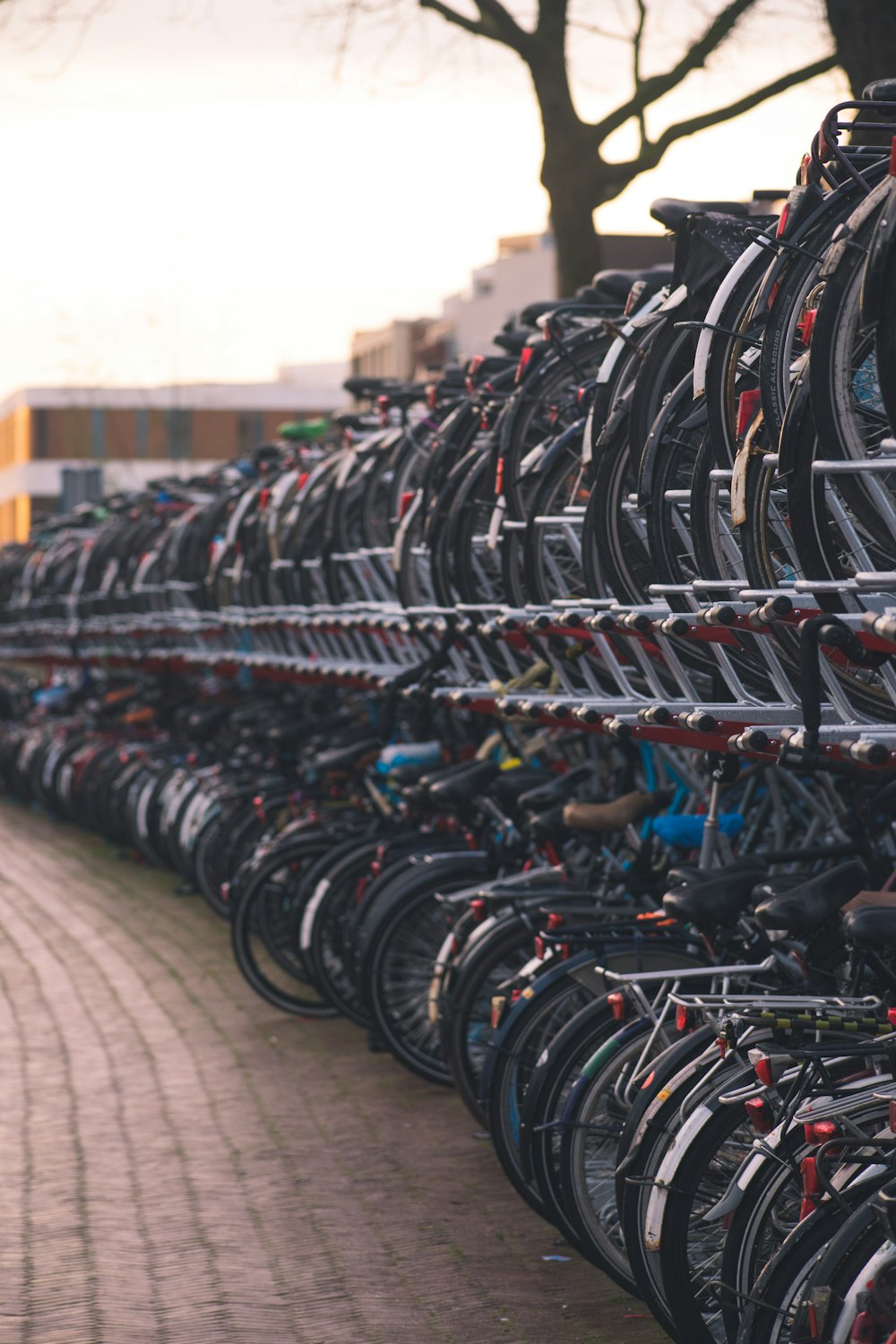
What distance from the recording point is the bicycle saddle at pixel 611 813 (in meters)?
6.62

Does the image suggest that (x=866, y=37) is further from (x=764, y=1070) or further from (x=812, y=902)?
(x=764, y=1070)

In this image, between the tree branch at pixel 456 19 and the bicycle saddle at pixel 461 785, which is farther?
the tree branch at pixel 456 19

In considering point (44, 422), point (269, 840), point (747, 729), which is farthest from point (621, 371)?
point (44, 422)

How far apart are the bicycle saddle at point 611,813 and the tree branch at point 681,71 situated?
7.38 m

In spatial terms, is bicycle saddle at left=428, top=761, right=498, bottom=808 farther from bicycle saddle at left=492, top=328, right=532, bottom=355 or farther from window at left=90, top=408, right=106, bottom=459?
window at left=90, top=408, right=106, bottom=459

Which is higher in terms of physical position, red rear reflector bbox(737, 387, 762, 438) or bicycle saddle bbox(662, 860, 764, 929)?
red rear reflector bbox(737, 387, 762, 438)

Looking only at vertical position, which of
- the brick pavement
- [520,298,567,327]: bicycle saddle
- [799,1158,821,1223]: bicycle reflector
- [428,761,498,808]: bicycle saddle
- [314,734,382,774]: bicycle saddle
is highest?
[520,298,567,327]: bicycle saddle

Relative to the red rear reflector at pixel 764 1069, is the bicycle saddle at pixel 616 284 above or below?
above

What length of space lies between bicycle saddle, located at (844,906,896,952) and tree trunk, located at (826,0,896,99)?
553cm

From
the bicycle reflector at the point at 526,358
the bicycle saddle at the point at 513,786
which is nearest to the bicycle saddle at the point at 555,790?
the bicycle saddle at the point at 513,786

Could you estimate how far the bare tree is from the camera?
12922 millimetres

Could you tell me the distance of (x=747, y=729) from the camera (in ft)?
15.5

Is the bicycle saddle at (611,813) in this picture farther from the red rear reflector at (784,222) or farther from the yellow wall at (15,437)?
the yellow wall at (15,437)

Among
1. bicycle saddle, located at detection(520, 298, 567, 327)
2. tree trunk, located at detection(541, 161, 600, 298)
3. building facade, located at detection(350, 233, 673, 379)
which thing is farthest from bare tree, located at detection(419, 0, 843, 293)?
building facade, located at detection(350, 233, 673, 379)
